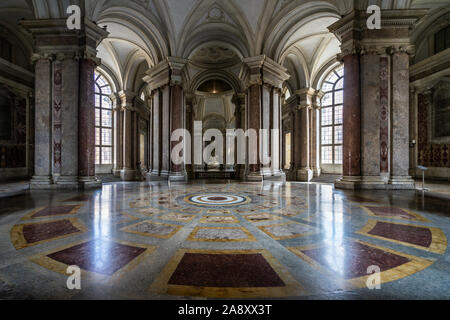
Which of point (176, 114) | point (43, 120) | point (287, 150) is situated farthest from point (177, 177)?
Result: point (287, 150)

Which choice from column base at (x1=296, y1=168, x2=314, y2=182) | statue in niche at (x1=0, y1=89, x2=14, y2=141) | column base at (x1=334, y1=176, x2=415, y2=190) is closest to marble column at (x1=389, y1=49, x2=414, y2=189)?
column base at (x1=334, y1=176, x2=415, y2=190)

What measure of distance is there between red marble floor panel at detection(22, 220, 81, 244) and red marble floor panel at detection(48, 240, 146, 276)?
71 centimetres

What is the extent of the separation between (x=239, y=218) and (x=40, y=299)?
283cm

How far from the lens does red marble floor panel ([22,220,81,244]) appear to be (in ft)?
9.26

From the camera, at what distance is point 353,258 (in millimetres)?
2189

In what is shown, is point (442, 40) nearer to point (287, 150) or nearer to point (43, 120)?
point (287, 150)

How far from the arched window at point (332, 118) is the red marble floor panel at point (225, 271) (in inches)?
692

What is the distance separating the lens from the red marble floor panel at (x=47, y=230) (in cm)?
282

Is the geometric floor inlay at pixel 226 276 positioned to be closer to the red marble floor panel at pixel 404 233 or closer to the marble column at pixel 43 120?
the red marble floor panel at pixel 404 233

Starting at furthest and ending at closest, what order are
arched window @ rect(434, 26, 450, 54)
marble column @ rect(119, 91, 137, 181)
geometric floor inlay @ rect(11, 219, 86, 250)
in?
marble column @ rect(119, 91, 137, 181), arched window @ rect(434, 26, 450, 54), geometric floor inlay @ rect(11, 219, 86, 250)

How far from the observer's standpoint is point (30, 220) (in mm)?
3660

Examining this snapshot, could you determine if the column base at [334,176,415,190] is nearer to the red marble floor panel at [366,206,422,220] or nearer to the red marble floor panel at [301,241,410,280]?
the red marble floor panel at [366,206,422,220]
